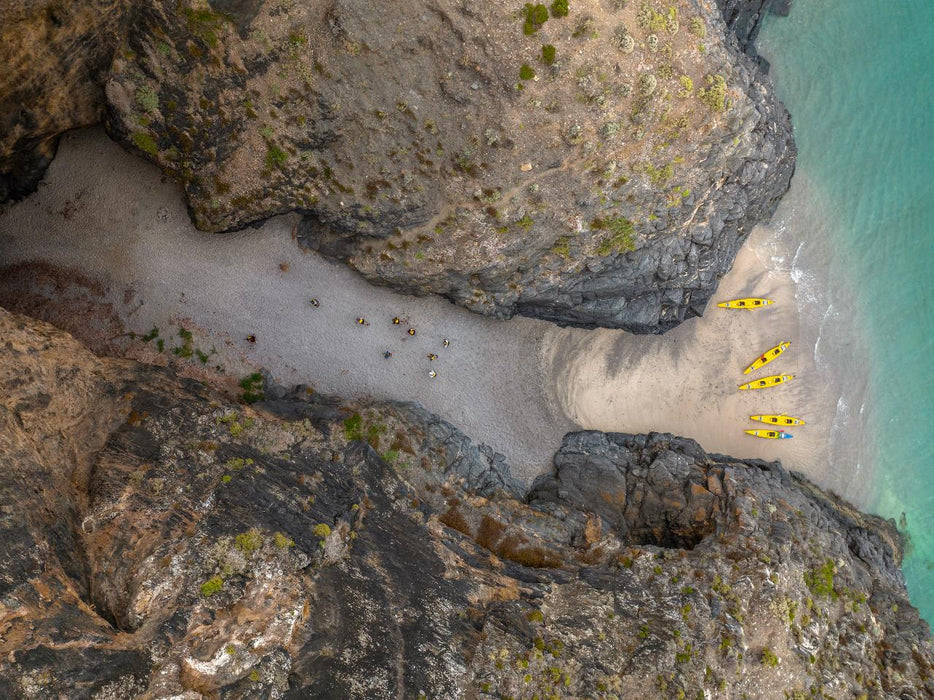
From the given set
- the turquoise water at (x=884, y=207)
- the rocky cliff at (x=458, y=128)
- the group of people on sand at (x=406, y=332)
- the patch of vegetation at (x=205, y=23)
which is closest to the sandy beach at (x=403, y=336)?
the group of people on sand at (x=406, y=332)

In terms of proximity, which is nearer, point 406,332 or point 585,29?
point 585,29

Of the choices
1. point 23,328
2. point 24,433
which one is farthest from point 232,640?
point 23,328

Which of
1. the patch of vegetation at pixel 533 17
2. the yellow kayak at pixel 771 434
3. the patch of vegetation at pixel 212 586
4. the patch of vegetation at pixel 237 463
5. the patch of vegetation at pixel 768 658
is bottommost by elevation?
the patch of vegetation at pixel 212 586

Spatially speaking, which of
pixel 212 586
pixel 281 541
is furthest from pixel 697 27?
pixel 212 586

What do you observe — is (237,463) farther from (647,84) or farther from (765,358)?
(765,358)

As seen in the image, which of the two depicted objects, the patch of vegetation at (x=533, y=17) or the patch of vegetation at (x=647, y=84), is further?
the patch of vegetation at (x=647, y=84)

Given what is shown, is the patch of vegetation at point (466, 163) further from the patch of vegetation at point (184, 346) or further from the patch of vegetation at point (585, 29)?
the patch of vegetation at point (184, 346)
